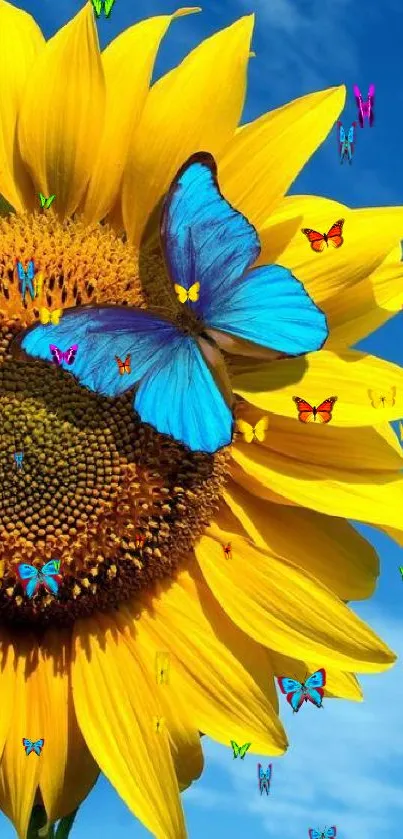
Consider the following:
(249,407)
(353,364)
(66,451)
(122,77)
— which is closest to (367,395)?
(353,364)

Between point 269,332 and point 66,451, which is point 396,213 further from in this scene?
point 66,451

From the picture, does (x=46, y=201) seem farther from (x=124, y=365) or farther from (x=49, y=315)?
(x=124, y=365)

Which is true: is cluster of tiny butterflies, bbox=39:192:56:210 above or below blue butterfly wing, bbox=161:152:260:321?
above

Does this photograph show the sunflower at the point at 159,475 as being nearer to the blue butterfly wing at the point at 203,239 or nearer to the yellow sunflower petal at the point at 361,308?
the yellow sunflower petal at the point at 361,308

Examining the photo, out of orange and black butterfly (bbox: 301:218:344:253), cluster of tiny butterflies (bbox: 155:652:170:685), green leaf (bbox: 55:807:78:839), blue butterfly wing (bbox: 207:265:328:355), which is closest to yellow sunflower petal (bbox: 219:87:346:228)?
orange and black butterfly (bbox: 301:218:344:253)

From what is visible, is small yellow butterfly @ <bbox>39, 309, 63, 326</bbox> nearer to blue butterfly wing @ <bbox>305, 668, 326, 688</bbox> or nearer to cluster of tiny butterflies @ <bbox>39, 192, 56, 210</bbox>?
cluster of tiny butterflies @ <bbox>39, 192, 56, 210</bbox>

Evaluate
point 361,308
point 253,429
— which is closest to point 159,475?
point 253,429

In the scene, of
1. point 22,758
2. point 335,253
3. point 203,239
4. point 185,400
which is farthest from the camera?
point 335,253
